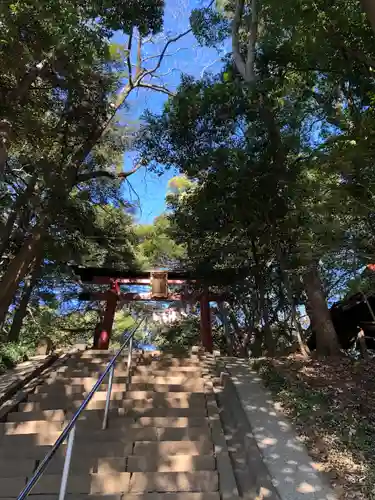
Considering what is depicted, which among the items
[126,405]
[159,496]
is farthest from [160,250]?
[159,496]

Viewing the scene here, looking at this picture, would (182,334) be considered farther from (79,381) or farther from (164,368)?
(79,381)

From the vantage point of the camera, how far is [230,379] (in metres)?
5.96

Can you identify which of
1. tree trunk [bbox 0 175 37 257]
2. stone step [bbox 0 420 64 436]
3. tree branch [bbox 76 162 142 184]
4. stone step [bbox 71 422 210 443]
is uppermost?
tree branch [bbox 76 162 142 184]

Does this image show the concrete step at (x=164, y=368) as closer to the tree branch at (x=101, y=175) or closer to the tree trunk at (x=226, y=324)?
the tree branch at (x=101, y=175)

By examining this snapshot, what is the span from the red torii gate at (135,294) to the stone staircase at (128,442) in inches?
229

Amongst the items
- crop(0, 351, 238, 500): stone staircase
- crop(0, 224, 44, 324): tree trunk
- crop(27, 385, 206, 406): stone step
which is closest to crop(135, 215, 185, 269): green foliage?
crop(0, 224, 44, 324): tree trunk

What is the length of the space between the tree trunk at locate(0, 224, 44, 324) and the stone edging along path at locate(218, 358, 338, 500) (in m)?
4.69

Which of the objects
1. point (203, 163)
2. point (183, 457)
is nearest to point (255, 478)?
point (183, 457)

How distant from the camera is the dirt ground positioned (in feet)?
11.1

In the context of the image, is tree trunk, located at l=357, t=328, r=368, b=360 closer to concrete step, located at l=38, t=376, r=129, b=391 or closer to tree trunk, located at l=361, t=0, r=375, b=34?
concrete step, located at l=38, t=376, r=129, b=391

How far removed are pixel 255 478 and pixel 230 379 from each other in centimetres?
249

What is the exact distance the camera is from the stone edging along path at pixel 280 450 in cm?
321

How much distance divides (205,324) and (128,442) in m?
7.73

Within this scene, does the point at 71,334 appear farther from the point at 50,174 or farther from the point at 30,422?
the point at 30,422
